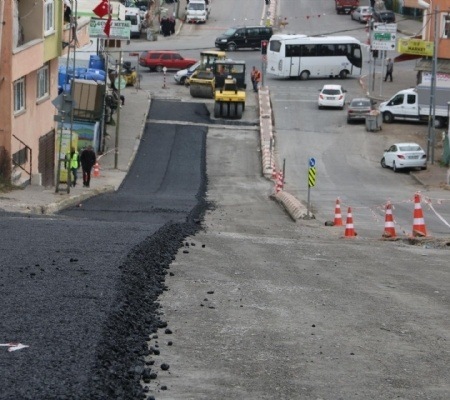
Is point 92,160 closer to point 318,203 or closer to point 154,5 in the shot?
point 318,203

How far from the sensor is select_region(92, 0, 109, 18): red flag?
47.4 meters

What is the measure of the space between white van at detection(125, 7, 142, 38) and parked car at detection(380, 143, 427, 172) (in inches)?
1440

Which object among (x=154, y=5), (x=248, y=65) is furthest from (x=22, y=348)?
(x=154, y=5)

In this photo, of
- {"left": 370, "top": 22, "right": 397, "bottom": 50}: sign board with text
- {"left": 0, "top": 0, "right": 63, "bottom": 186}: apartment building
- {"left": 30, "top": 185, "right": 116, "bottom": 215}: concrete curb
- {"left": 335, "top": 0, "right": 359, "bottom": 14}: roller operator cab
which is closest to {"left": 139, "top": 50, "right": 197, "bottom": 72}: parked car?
{"left": 370, "top": 22, "right": 397, "bottom": 50}: sign board with text

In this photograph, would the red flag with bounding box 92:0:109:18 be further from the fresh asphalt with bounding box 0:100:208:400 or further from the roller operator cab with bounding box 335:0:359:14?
the roller operator cab with bounding box 335:0:359:14

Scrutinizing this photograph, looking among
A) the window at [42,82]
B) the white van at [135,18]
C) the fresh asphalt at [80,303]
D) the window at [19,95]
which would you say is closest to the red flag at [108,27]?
the window at [42,82]

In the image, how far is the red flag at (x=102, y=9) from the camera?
47406 mm

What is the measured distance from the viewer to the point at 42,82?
4306 centimetres

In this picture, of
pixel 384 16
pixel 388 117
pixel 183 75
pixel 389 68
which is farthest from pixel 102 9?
pixel 384 16

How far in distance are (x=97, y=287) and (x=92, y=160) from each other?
28070 millimetres

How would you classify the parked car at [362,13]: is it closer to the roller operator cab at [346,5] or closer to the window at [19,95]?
the roller operator cab at [346,5]

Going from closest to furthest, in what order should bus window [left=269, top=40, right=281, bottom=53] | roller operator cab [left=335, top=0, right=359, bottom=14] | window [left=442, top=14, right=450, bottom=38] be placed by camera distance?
window [left=442, top=14, right=450, bottom=38], bus window [left=269, top=40, right=281, bottom=53], roller operator cab [left=335, top=0, right=359, bottom=14]

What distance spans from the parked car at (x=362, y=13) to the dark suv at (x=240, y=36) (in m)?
10.8

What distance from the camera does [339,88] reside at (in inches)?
2594
